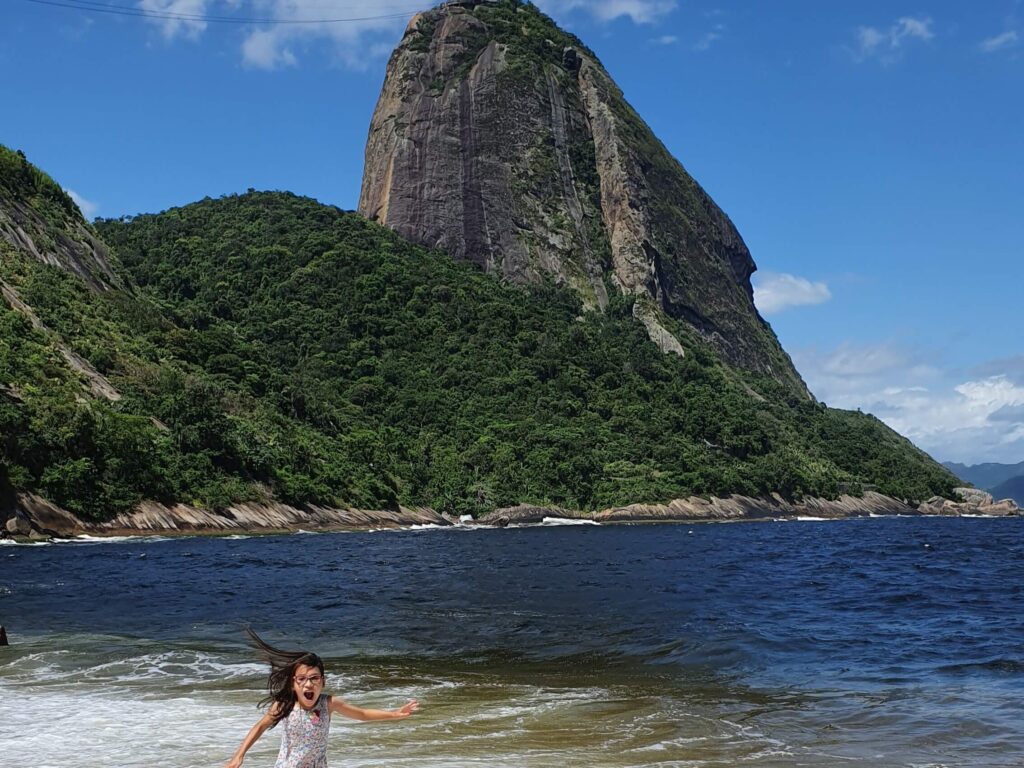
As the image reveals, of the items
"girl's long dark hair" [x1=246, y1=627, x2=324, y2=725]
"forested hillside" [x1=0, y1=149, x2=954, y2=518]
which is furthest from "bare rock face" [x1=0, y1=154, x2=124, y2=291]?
"girl's long dark hair" [x1=246, y1=627, x2=324, y2=725]

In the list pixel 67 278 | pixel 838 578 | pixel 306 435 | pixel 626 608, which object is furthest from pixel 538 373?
pixel 626 608

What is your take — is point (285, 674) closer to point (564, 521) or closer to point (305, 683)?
point (305, 683)

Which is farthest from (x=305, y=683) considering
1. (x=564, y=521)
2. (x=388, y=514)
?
(x=564, y=521)

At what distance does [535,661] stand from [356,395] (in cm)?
12347

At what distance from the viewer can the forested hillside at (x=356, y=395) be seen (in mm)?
72750

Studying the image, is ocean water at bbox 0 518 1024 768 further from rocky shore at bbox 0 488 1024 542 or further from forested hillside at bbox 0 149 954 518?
forested hillside at bbox 0 149 954 518

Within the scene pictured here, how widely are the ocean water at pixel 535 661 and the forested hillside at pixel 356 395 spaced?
960 inches

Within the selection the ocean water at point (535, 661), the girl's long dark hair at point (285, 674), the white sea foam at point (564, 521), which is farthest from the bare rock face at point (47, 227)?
the girl's long dark hair at point (285, 674)

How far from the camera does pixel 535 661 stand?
21.3 m

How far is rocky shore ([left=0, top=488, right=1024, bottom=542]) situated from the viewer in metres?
60.5

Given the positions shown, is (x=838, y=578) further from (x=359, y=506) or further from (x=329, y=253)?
(x=329, y=253)

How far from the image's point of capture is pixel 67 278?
94000mm

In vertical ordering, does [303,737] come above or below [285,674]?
below

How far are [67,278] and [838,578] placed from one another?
7806 centimetres
